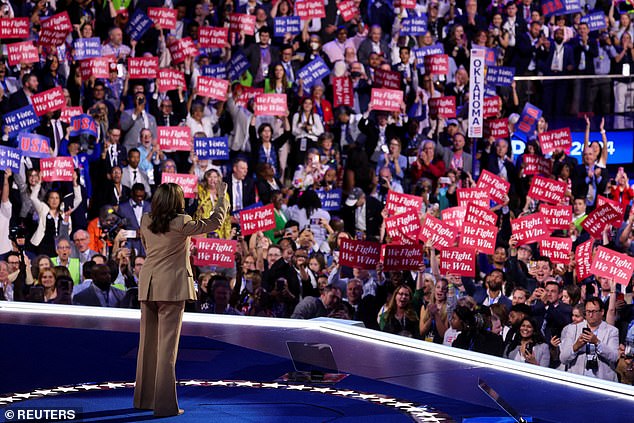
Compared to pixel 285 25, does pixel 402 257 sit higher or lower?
lower

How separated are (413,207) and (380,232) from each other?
511 mm

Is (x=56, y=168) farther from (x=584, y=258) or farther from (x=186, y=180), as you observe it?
(x=584, y=258)

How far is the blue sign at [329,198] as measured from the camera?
13148 millimetres

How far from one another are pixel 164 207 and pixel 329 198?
244 inches

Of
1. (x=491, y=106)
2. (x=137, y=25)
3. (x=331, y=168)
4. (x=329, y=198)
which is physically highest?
(x=137, y=25)

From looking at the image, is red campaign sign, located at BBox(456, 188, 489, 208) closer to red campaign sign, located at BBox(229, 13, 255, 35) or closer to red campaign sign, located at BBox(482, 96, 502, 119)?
red campaign sign, located at BBox(482, 96, 502, 119)

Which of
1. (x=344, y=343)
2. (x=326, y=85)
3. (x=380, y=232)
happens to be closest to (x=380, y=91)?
(x=326, y=85)

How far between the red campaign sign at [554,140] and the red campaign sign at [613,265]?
4.28 metres

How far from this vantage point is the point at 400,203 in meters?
12.6

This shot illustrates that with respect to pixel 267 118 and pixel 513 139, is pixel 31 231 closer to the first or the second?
pixel 267 118

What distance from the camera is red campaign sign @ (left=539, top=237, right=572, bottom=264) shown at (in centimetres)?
1184

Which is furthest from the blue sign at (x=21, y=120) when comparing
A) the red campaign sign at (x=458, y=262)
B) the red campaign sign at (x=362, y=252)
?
the red campaign sign at (x=458, y=262)

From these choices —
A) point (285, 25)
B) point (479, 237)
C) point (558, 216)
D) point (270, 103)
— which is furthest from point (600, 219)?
point (285, 25)

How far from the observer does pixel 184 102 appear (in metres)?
14.1
